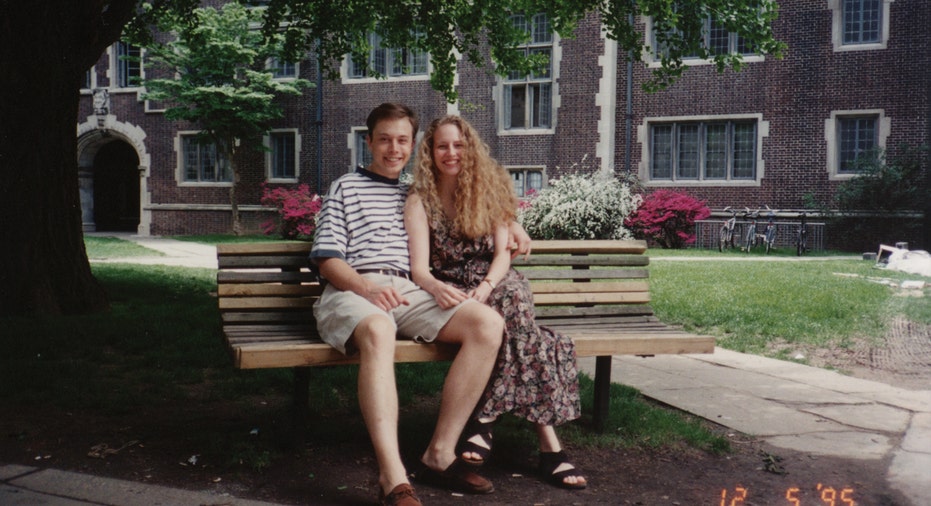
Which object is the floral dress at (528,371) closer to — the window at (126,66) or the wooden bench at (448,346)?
the wooden bench at (448,346)

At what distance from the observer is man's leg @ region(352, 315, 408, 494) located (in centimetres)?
317

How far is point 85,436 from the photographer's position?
4.07 metres

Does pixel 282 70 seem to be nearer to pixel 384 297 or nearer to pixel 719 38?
pixel 719 38

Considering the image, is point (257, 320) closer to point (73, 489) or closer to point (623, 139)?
point (73, 489)

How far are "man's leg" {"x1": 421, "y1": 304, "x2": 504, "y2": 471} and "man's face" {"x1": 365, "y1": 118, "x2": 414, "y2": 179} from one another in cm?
85

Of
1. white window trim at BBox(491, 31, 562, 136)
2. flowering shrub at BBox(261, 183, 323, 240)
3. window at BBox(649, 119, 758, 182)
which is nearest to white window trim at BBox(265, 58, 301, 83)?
flowering shrub at BBox(261, 183, 323, 240)

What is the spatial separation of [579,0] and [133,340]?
581 cm

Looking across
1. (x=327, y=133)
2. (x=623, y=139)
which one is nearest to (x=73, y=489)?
(x=623, y=139)

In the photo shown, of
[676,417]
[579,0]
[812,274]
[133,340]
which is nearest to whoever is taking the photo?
[676,417]

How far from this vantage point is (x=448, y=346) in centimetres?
364

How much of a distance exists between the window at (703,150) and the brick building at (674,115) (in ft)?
0.09

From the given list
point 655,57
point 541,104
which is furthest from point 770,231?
point 541,104

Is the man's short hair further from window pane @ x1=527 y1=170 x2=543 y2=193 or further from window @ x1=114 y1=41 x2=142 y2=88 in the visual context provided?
window @ x1=114 y1=41 x2=142 y2=88
